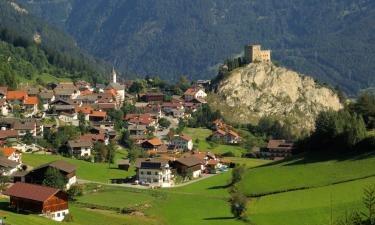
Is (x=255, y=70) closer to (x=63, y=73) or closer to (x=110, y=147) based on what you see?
(x=63, y=73)

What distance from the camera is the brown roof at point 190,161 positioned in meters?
88.9

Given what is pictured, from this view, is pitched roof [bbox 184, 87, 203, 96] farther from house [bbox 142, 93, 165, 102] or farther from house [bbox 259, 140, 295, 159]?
house [bbox 259, 140, 295, 159]

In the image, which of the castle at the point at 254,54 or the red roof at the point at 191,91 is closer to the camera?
the red roof at the point at 191,91

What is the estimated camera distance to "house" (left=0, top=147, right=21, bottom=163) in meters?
80.0

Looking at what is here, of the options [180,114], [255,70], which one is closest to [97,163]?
[180,114]

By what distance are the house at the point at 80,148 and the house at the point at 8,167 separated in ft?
54.8

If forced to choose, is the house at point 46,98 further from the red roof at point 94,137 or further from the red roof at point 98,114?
the red roof at point 94,137

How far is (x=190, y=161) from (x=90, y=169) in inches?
520

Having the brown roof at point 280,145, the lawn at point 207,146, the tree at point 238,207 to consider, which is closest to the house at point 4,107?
the lawn at point 207,146

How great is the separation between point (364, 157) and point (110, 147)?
36.2 meters

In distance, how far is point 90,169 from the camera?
3374 inches

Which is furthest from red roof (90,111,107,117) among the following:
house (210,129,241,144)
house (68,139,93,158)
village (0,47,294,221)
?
house (68,139,93,158)

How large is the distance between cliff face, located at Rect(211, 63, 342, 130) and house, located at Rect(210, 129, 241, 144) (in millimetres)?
19790

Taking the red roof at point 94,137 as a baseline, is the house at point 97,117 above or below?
above
